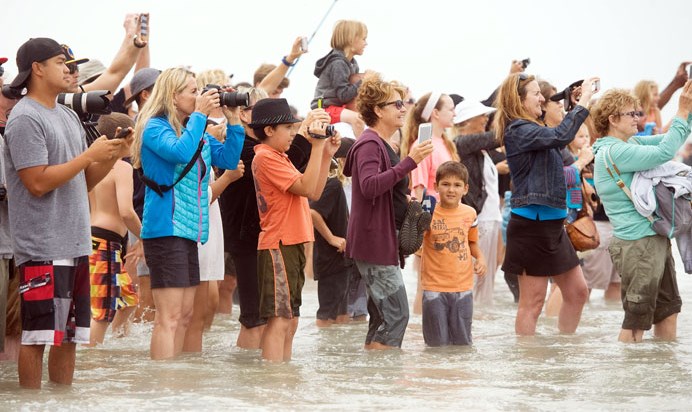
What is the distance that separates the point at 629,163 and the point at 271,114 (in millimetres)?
2449

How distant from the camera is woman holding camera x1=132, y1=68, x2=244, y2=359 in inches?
239

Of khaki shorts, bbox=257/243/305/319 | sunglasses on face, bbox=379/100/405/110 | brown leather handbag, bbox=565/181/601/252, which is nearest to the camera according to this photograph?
khaki shorts, bbox=257/243/305/319

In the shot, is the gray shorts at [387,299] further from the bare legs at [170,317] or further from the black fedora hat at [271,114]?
the bare legs at [170,317]

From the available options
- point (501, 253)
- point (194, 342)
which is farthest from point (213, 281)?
point (501, 253)

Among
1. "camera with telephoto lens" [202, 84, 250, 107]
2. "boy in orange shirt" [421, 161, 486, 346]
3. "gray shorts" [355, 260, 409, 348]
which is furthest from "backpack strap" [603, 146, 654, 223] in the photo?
"camera with telephoto lens" [202, 84, 250, 107]

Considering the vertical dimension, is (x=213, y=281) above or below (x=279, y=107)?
below

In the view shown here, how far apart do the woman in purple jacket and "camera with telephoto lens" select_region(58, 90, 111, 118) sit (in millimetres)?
1861


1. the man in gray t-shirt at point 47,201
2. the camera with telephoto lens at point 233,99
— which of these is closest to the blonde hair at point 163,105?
the camera with telephoto lens at point 233,99

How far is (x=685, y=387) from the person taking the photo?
19.0 ft

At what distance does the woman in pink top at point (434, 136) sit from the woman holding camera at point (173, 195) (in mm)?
2804

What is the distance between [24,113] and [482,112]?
5225 mm

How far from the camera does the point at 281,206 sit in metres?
6.48

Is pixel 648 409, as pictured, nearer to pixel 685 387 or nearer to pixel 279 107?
pixel 685 387

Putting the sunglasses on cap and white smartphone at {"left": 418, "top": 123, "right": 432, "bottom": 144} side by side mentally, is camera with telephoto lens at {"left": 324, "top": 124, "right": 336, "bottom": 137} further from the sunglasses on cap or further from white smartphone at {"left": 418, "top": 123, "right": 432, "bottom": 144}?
the sunglasses on cap
